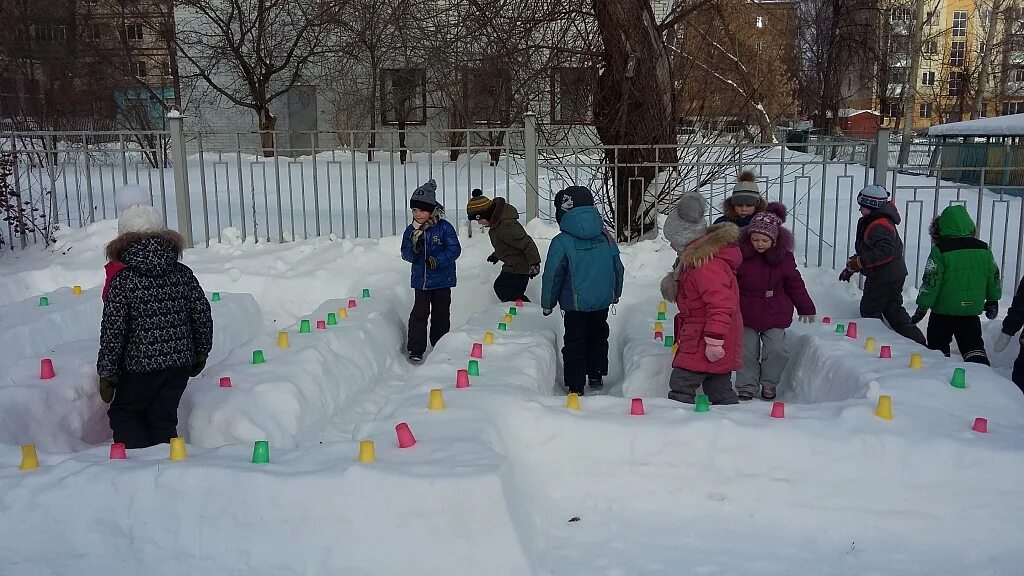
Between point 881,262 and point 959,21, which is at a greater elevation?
point 959,21

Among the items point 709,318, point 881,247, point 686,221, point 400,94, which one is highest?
point 400,94

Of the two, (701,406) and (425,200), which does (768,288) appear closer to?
(701,406)

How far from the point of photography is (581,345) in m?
5.84

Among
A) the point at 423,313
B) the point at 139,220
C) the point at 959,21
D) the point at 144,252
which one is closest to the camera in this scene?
the point at 144,252

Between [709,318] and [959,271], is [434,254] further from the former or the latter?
[959,271]

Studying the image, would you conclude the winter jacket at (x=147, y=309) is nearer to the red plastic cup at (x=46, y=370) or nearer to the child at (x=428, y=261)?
the red plastic cup at (x=46, y=370)

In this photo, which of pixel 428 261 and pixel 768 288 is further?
pixel 428 261

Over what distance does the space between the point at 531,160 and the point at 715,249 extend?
4.70 m

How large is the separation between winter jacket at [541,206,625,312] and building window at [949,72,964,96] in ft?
121

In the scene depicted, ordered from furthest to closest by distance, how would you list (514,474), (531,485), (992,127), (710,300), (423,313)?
(992,127)
(423,313)
(710,300)
(531,485)
(514,474)

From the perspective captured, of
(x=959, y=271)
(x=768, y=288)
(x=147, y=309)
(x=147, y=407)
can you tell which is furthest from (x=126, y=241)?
(x=959, y=271)

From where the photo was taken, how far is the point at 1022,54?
36.7 metres

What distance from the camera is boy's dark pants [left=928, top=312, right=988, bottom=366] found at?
6176 mm

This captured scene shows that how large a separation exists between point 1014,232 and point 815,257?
3.48 meters
